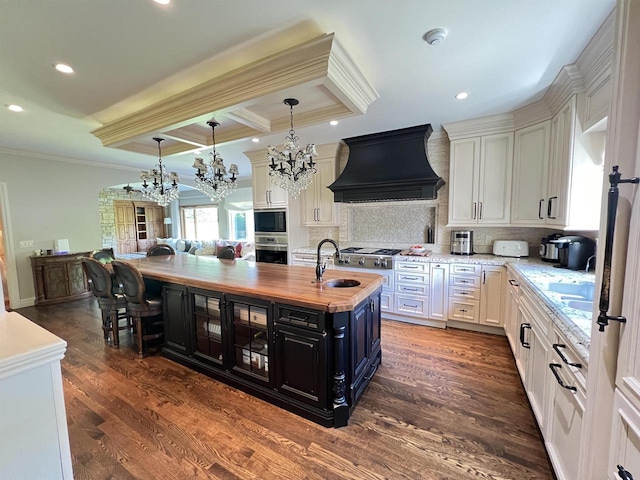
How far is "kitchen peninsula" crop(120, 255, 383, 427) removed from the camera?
75.0 inches

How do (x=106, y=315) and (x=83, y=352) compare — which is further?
(x=106, y=315)

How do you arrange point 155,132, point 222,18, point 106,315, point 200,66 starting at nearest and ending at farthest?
point 222,18 → point 200,66 → point 155,132 → point 106,315

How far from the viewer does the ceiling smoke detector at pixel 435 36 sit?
1771 millimetres

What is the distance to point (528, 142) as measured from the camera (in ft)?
10.2

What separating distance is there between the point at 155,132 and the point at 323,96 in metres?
1.93

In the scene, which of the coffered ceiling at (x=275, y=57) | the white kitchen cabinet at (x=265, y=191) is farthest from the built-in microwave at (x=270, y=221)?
the coffered ceiling at (x=275, y=57)

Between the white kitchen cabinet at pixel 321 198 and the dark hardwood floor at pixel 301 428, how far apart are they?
2535 mm

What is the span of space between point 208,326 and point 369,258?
229 centimetres

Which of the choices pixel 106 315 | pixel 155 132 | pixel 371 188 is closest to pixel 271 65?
pixel 155 132

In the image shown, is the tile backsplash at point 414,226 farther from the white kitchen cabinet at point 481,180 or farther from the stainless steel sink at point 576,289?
the stainless steel sink at point 576,289

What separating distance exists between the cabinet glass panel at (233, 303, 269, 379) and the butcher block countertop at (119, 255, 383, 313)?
0.17 metres

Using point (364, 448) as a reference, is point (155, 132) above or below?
above

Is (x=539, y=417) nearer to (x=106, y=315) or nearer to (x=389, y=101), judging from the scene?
(x=389, y=101)

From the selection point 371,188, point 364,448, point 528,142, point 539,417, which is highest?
point 528,142
